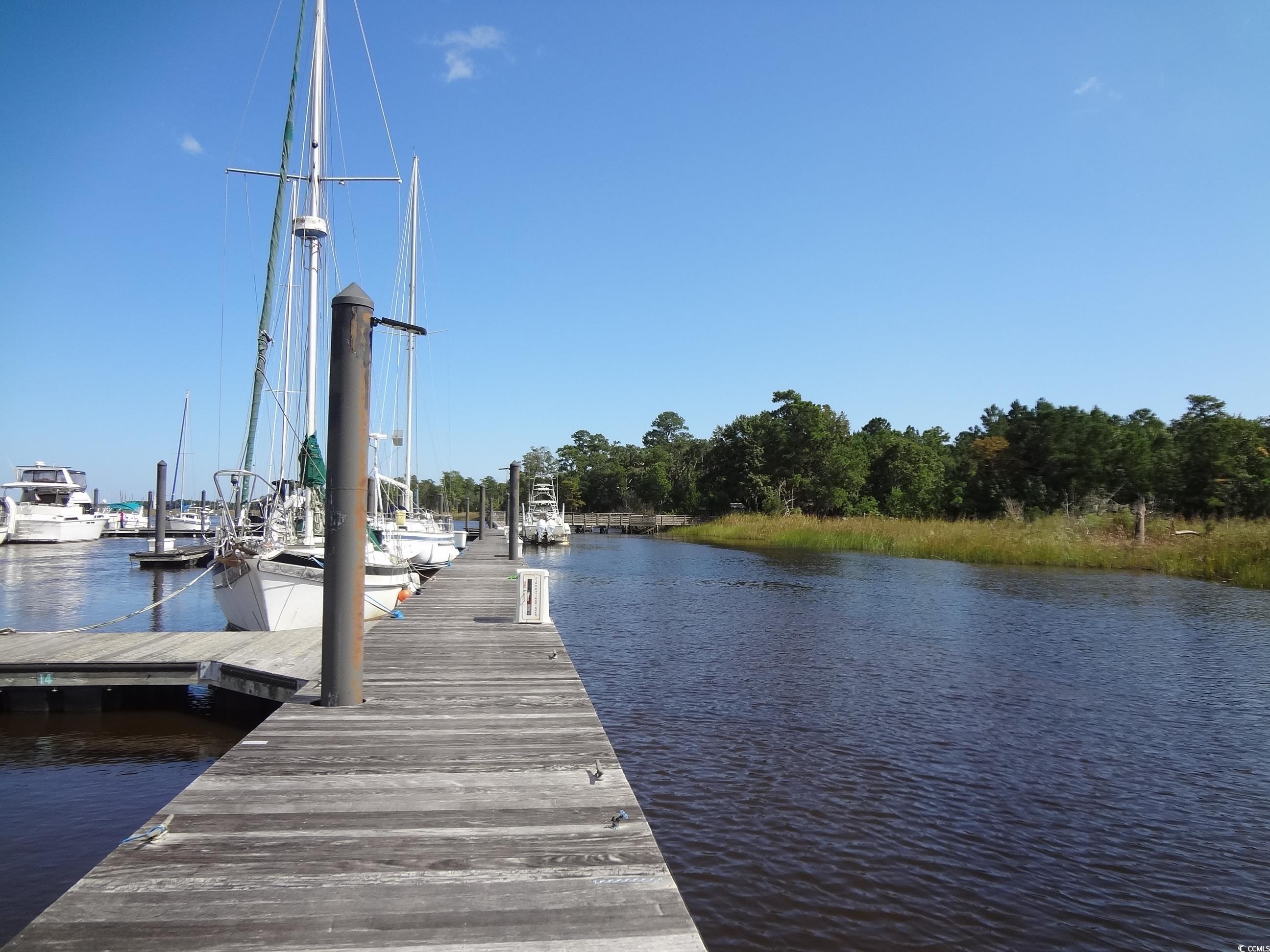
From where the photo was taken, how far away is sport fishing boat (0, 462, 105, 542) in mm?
46750

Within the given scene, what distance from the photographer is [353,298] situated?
5938 millimetres

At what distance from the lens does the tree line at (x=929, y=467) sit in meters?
43.4

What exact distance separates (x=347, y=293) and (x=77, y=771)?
604 cm

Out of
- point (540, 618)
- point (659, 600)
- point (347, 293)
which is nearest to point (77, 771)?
point (540, 618)

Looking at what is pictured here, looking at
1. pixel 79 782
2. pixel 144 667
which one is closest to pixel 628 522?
pixel 144 667

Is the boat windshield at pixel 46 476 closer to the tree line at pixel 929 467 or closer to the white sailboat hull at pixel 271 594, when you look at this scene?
the tree line at pixel 929 467

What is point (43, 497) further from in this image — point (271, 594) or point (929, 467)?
point (929, 467)

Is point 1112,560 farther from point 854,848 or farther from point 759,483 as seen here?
point 759,483

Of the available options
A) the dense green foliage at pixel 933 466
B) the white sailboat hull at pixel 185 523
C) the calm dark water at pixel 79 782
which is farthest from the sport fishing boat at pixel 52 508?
the dense green foliage at pixel 933 466

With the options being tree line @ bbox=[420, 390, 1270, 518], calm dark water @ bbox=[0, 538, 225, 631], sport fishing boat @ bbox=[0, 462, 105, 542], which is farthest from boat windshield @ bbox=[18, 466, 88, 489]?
tree line @ bbox=[420, 390, 1270, 518]

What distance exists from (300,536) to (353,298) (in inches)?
460

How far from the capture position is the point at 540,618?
10828mm

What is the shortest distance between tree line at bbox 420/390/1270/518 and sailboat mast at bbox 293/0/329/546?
28479 millimetres

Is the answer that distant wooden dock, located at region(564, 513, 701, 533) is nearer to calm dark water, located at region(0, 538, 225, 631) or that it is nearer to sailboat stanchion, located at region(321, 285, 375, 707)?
calm dark water, located at region(0, 538, 225, 631)
